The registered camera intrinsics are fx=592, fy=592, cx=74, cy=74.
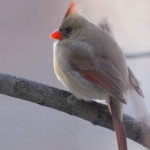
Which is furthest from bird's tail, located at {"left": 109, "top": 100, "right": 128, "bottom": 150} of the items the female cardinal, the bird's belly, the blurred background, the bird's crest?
the blurred background

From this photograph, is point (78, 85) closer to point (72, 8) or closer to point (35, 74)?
point (72, 8)

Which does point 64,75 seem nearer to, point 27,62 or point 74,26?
point 74,26

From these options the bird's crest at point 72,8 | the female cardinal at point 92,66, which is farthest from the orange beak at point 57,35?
the bird's crest at point 72,8

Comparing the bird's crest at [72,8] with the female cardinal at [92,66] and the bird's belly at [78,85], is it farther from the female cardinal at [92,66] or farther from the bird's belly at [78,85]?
the bird's belly at [78,85]

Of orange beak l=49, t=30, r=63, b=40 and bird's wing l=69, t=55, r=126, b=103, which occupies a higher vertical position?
bird's wing l=69, t=55, r=126, b=103

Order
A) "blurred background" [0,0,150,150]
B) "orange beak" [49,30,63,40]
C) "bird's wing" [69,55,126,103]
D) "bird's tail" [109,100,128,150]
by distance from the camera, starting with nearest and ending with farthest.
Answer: "bird's tail" [109,100,128,150] → "bird's wing" [69,55,126,103] → "orange beak" [49,30,63,40] → "blurred background" [0,0,150,150]

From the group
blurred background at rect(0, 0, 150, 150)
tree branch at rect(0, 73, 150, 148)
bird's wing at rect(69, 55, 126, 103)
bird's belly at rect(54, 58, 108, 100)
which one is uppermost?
bird's wing at rect(69, 55, 126, 103)

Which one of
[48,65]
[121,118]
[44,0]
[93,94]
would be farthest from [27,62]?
[121,118]

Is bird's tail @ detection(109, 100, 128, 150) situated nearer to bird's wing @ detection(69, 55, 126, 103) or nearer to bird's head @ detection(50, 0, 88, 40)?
bird's wing @ detection(69, 55, 126, 103)
